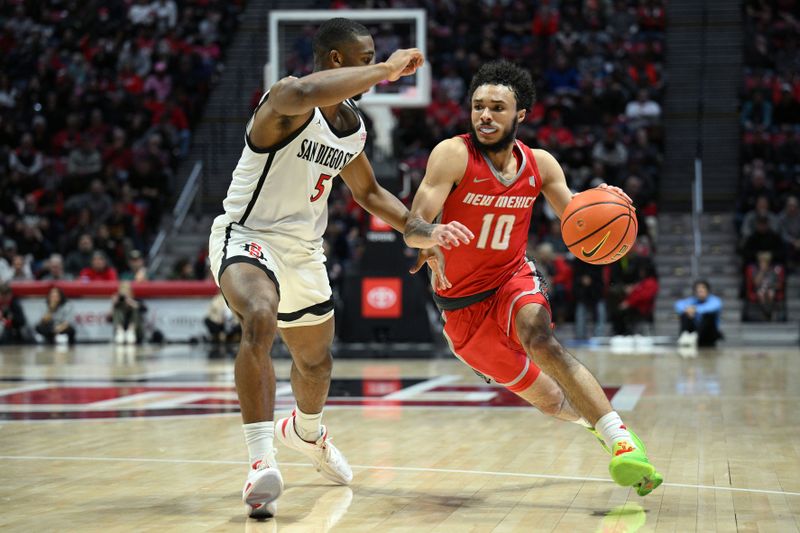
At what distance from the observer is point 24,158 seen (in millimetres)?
20578

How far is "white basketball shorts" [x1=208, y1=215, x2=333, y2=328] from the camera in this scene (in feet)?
16.1

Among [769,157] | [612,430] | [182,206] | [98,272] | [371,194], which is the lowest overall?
[98,272]

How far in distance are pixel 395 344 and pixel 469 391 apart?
16.9 ft

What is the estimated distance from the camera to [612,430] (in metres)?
4.82

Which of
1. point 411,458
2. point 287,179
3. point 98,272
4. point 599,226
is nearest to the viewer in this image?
point 287,179

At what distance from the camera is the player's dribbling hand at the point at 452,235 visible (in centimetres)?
472

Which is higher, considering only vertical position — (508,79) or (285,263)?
(508,79)

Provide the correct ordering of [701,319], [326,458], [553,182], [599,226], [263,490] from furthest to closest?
[701,319]
[553,182]
[326,458]
[599,226]
[263,490]

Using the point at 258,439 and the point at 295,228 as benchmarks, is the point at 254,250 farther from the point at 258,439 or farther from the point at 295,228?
the point at 258,439

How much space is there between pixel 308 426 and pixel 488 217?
130 cm

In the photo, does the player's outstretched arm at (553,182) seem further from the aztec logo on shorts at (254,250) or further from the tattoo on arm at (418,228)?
the aztec logo on shorts at (254,250)

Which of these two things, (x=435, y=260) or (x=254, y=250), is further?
(x=435, y=260)

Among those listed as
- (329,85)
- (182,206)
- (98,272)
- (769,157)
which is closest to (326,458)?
(329,85)

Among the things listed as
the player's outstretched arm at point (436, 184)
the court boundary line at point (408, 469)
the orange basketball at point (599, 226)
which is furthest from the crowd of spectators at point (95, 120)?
the orange basketball at point (599, 226)
